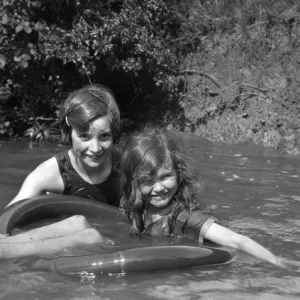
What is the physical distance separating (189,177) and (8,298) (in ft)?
5.51

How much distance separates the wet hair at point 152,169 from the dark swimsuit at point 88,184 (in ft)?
2.06

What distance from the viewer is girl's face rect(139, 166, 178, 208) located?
3.97 m

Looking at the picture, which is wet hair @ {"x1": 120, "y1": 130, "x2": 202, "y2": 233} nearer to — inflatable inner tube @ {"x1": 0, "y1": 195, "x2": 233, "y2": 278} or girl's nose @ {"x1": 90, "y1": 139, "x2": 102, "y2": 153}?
girl's nose @ {"x1": 90, "y1": 139, "x2": 102, "y2": 153}

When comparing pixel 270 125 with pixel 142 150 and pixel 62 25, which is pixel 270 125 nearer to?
pixel 62 25

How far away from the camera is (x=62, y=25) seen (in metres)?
8.80

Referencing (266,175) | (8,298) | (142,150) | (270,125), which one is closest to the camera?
(8,298)

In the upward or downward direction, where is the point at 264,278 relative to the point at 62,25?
downward

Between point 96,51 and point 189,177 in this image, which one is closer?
point 189,177

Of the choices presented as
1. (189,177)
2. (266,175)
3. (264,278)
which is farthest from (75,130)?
(266,175)

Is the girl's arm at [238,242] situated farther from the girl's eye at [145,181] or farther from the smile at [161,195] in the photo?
the girl's eye at [145,181]

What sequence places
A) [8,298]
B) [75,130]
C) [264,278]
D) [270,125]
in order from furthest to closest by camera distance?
1. [270,125]
2. [75,130]
3. [264,278]
4. [8,298]

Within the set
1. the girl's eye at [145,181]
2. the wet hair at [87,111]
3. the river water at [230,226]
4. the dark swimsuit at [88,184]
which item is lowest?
the river water at [230,226]

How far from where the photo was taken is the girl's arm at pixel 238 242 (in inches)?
143

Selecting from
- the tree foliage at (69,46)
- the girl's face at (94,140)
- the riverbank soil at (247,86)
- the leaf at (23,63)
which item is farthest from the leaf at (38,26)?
the girl's face at (94,140)
